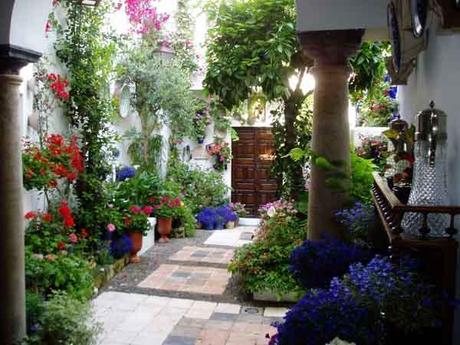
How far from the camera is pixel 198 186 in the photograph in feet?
31.5

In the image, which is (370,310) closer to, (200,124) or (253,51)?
(253,51)

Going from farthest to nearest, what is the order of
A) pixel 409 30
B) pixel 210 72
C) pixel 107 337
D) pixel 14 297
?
pixel 210 72, pixel 107 337, pixel 14 297, pixel 409 30

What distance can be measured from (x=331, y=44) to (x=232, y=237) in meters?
5.70

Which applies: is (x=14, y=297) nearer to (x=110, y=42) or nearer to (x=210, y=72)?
(x=210, y=72)

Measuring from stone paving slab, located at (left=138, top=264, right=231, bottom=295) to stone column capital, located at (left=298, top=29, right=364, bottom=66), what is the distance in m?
3.03

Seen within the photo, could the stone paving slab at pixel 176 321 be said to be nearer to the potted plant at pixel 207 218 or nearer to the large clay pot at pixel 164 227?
the large clay pot at pixel 164 227

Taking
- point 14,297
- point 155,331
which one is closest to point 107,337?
point 155,331

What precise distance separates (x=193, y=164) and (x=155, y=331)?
6538mm

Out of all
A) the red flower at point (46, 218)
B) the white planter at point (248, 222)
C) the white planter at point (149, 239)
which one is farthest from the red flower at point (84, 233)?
the white planter at point (248, 222)

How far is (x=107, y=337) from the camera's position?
3.85m

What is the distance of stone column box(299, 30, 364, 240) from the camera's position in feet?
10.4

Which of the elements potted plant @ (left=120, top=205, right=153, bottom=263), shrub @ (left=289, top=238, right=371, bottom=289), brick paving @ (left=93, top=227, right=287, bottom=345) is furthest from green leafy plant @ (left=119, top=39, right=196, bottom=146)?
shrub @ (left=289, top=238, right=371, bottom=289)

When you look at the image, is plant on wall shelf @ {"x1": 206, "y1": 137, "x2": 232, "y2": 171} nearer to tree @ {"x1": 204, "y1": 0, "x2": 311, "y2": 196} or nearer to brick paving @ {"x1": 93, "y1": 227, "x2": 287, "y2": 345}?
brick paving @ {"x1": 93, "y1": 227, "x2": 287, "y2": 345}

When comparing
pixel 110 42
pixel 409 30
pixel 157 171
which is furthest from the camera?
pixel 157 171
